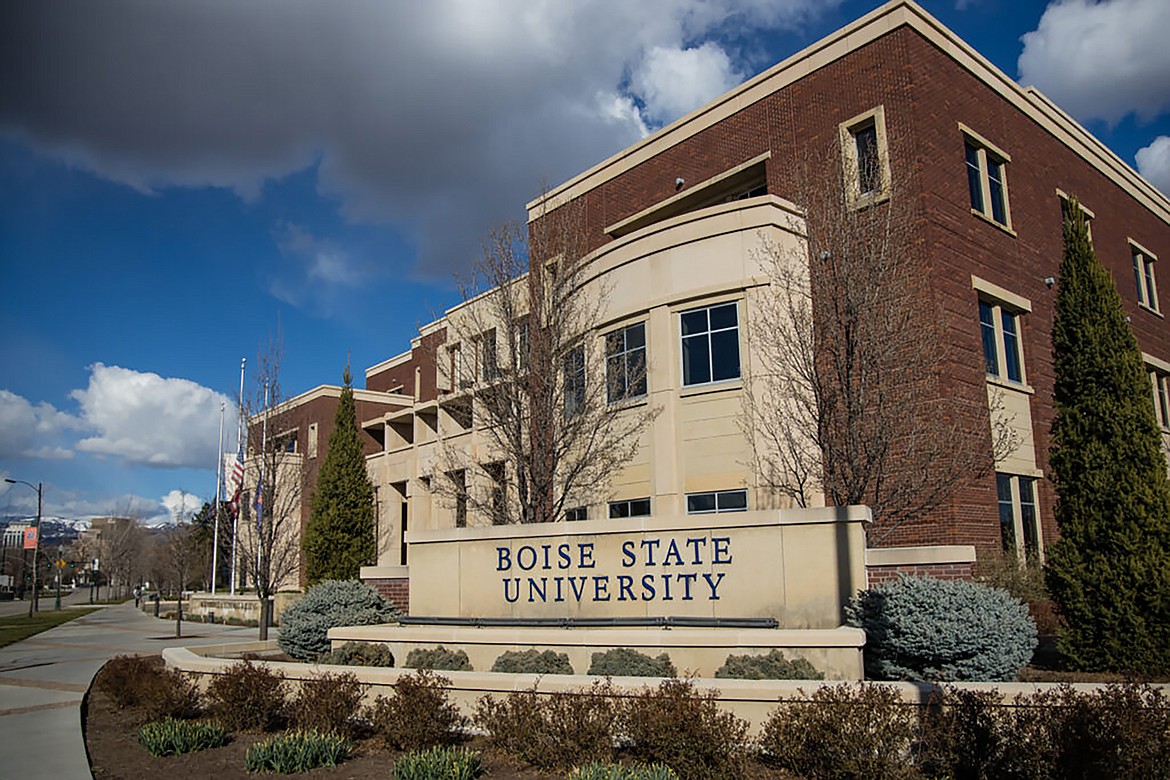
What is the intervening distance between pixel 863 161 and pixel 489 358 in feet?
33.2

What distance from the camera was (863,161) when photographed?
20.2 meters

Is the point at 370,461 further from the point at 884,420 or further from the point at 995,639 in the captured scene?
the point at 995,639

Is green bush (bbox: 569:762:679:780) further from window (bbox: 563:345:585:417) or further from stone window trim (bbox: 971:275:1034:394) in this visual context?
stone window trim (bbox: 971:275:1034:394)

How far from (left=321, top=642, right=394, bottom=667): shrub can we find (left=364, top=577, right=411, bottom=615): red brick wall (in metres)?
2.31

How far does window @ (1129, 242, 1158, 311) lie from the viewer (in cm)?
3008

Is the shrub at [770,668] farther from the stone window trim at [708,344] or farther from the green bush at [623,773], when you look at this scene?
the stone window trim at [708,344]

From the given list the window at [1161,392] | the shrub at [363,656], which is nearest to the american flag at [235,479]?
the shrub at [363,656]

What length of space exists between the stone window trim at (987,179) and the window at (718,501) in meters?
9.48

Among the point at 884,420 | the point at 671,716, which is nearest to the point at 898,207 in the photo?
the point at 884,420

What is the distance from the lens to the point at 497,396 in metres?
18.6

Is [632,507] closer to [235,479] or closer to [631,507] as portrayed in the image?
[631,507]

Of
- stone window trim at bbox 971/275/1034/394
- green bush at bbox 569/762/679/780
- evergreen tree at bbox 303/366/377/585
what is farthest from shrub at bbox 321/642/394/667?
evergreen tree at bbox 303/366/377/585

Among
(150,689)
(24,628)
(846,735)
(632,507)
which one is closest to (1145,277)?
(632,507)

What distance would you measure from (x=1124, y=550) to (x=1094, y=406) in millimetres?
2247
